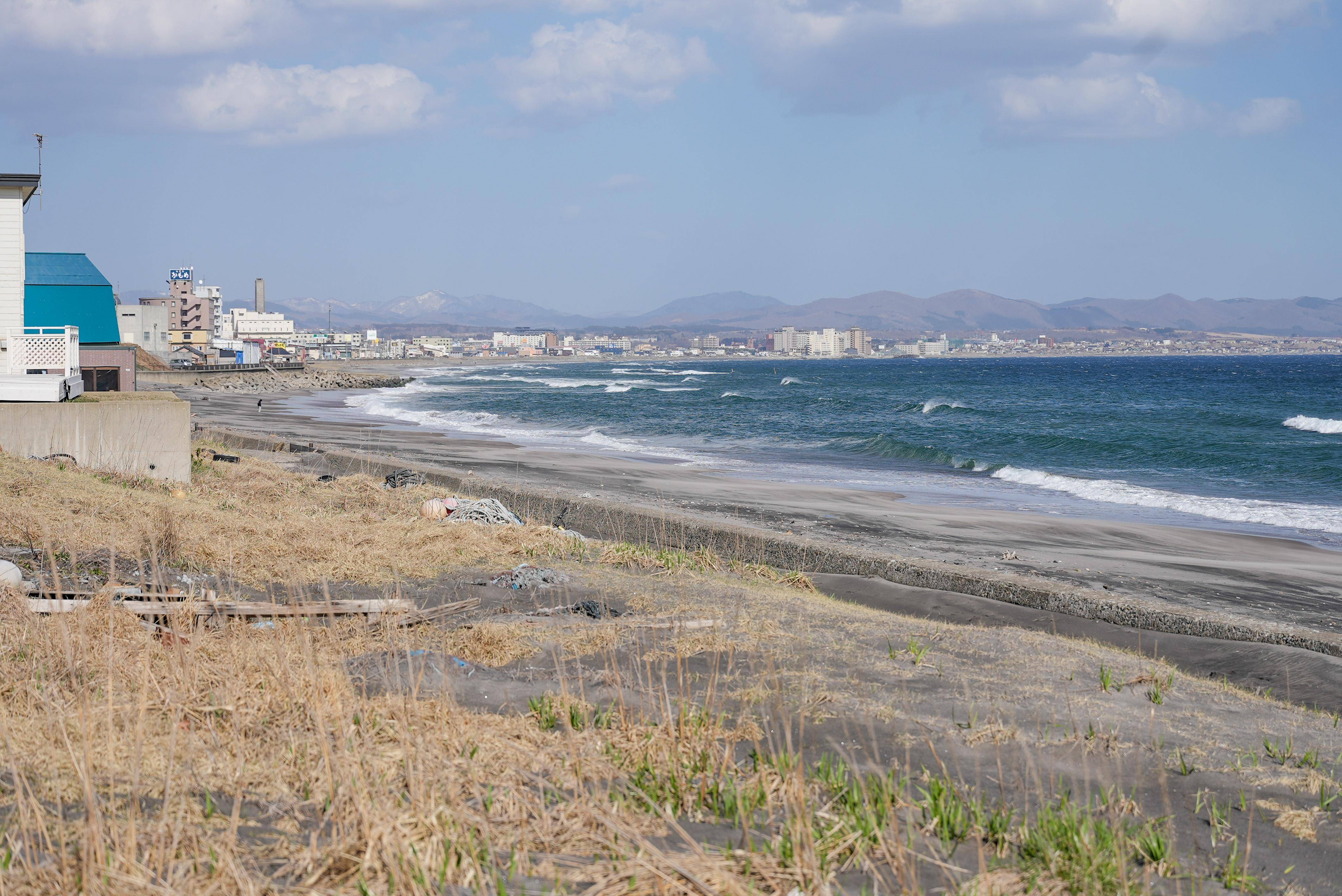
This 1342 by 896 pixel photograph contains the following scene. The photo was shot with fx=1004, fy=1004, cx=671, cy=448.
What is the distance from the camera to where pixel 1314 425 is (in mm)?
A: 38469

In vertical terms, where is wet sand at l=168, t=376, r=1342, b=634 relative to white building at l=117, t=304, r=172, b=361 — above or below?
below

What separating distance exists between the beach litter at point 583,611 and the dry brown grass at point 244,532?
5.82 feet

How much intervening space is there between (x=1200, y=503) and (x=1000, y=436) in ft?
54.8

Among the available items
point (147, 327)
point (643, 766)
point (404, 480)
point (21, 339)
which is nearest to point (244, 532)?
point (404, 480)

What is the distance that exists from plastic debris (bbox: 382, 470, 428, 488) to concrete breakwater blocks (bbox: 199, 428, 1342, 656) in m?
0.19

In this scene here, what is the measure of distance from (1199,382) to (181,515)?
9145 cm

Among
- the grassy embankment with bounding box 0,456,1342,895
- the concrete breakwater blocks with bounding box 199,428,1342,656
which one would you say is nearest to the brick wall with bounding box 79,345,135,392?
the concrete breakwater blocks with bounding box 199,428,1342,656

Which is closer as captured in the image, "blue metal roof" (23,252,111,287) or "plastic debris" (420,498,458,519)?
"plastic debris" (420,498,458,519)

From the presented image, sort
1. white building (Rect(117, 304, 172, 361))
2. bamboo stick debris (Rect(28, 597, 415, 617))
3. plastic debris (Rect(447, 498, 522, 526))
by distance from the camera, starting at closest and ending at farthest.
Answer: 1. bamboo stick debris (Rect(28, 597, 415, 617))
2. plastic debris (Rect(447, 498, 522, 526))
3. white building (Rect(117, 304, 172, 361))

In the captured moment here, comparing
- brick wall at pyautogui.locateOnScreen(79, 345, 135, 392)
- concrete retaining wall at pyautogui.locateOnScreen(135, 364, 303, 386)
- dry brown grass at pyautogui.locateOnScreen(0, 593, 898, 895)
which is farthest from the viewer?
concrete retaining wall at pyautogui.locateOnScreen(135, 364, 303, 386)

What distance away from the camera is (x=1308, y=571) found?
1284 centimetres

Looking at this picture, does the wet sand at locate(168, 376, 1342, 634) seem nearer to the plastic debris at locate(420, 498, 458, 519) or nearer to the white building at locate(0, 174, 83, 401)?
the plastic debris at locate(420, 498, 458, 519)

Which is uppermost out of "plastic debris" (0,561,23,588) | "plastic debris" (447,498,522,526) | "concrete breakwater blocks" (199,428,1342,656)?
"plastic debris" (0,561,23,588)

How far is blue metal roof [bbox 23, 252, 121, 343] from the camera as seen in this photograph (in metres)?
23.8
